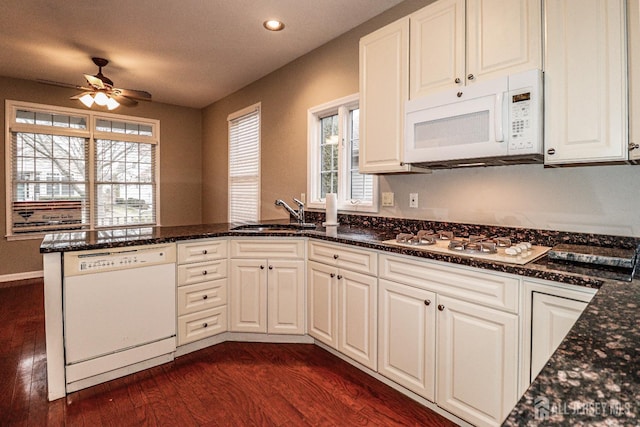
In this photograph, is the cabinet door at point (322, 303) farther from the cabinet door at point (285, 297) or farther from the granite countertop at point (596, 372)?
the granite countertop at point (596, 372)

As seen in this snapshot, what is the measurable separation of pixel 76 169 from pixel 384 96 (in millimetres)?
4632

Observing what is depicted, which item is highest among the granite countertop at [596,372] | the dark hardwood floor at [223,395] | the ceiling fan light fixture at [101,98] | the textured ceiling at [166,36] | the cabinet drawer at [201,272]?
the textured ceiling at [166,36]

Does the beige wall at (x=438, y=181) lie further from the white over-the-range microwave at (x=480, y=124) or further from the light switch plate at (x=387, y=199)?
the white over-the-range microwave at (x=480, y=124)

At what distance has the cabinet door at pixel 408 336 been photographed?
70.9 inches

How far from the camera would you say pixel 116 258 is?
7.11ft

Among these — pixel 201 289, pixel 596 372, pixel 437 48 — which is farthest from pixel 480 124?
pixel 201 289

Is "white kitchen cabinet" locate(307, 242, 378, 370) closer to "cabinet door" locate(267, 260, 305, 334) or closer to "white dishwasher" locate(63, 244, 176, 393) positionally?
"cabinet door" locate(267, 260, 305, 334)

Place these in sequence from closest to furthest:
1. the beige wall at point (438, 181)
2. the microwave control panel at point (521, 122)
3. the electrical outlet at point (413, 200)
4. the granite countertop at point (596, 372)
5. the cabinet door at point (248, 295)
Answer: the granite countertop at point (596, 372)
the microwave control panel at point (521, 122)
the beige wall at point (438, 181)
the electrical outlet at point (413, 200)
the cabinet door at point (248, 295)

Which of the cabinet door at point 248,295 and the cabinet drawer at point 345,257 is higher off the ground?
the cabinet drawer at point 345,257

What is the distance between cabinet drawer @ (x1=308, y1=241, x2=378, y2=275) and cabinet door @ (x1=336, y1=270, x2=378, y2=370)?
0.05m

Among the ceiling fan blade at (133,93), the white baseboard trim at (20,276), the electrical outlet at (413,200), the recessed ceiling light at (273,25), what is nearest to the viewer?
the electrical outlet at (413,200)

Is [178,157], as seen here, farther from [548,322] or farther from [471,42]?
[548,322]

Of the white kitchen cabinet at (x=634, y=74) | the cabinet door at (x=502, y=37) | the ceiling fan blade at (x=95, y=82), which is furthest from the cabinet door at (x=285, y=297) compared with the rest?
the ceiling fan blade at (x=95, y=82)

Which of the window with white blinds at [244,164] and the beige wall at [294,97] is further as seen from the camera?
the window with white blinds at [244,164]
